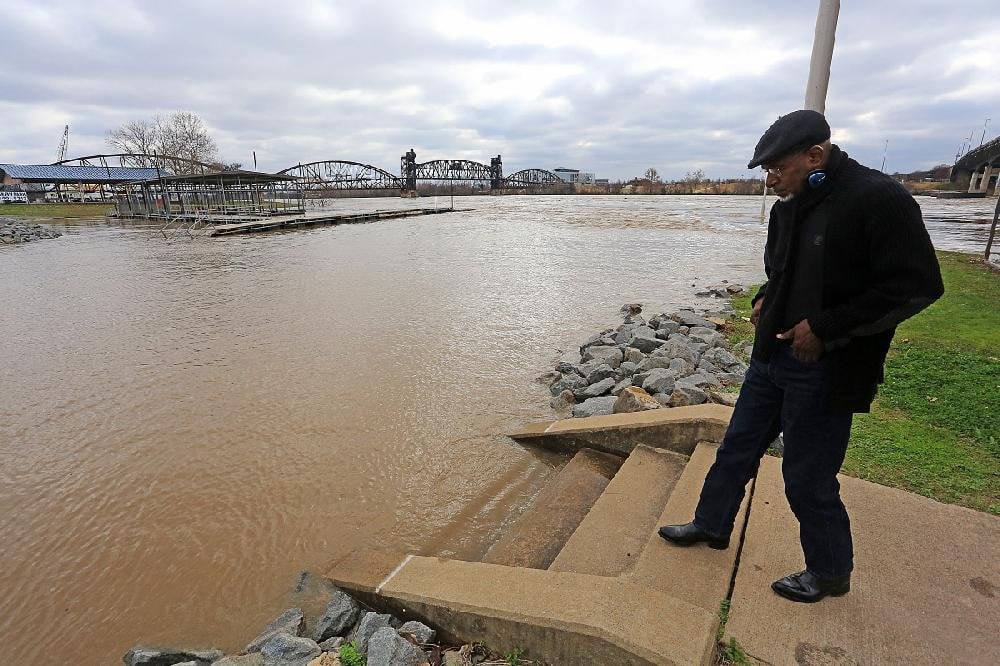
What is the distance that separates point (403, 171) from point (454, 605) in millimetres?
128034

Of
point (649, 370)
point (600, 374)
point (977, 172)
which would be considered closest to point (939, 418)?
point (649, 370)

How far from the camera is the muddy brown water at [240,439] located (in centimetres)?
337

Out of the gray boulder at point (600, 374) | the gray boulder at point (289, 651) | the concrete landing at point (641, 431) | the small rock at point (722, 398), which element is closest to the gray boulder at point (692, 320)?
the gray boulder at point (600, 374)

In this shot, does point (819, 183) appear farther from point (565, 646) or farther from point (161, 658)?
point (161, 658)

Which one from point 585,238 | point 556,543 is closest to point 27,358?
point 556,543

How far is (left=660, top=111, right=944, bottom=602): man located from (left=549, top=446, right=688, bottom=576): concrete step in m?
0.79

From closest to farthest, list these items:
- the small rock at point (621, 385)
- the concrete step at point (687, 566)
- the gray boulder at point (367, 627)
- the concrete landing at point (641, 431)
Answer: the concrete step at point (687, 566) → the gray boulder at point (367, 627) → the concrete landing at point (641, 431) → the small rock at point (621, 385)

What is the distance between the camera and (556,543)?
10.7 ft

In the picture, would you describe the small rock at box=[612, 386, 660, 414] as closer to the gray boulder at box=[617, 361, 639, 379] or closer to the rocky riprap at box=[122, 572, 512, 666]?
the gray boulder at box=[617, 361, 639, 379]

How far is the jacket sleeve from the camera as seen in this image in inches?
69.8

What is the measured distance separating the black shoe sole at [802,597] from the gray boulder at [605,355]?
4413mm

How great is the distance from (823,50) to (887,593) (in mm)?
5270

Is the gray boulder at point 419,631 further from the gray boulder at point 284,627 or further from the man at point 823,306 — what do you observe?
the man at point 823,306

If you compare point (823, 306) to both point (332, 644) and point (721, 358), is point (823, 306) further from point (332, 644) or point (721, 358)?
point (721, 358)
